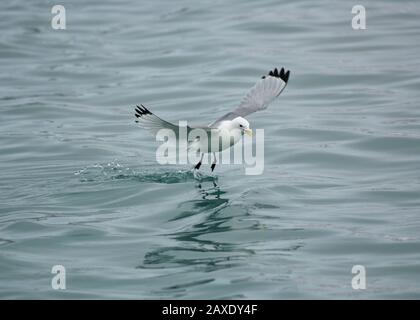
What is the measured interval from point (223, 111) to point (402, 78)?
12.2ft

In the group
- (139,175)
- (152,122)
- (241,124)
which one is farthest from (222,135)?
(139,175)

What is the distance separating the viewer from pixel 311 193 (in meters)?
12.3

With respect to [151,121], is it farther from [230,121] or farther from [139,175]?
[139,175]

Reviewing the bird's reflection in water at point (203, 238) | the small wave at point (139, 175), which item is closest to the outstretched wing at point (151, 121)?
the bird's reflection in water at point (203, 238)

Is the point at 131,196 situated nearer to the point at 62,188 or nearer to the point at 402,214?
the point at 62,188

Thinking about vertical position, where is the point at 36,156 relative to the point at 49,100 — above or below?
below

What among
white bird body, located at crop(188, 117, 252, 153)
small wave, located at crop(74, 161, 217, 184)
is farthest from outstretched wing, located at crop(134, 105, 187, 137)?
small wave, located at crop(74, 161, 217, 184)

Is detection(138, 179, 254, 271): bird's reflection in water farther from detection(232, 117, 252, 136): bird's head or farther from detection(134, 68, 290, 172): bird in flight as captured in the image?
detection(232, 117, 252, 136): bird's head

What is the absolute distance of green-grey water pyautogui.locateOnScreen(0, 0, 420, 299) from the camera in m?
9.73

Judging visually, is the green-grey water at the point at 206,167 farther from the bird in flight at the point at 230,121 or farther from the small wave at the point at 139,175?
the bird in flight at the point at 230,121

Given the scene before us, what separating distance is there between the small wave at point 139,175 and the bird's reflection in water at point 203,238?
0.58 m

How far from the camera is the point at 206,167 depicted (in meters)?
13.6

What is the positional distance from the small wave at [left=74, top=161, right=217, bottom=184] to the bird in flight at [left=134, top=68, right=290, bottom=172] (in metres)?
0.26
